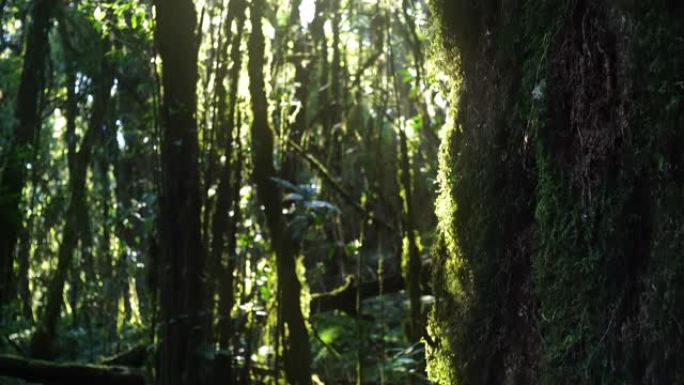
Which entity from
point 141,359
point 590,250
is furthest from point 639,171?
point 141,359

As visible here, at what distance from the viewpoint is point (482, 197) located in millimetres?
2775

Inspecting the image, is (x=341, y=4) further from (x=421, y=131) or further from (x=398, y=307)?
(x=398, y=307)

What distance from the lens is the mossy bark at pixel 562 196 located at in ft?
6.23

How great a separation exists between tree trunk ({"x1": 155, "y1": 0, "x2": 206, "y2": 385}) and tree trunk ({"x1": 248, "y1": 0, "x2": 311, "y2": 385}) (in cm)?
39

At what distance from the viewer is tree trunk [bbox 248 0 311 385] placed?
211 inches

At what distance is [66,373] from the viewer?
20.7 feet

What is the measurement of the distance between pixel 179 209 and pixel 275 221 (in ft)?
2.25

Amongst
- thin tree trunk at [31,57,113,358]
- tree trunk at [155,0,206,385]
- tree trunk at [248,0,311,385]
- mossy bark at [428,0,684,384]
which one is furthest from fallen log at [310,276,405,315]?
mossy bark at [428,0,684,384]

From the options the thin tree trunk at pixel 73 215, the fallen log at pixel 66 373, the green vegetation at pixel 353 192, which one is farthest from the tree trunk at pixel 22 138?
the fallen log at pixel 66 373

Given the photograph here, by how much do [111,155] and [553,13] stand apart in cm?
685

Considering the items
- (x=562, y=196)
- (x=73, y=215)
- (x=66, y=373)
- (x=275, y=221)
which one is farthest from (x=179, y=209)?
(x=73, y=215)

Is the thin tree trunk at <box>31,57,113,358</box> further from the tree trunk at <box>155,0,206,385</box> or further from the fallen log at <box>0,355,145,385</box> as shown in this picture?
the tree trunk at <box>155,0,206,385</box>

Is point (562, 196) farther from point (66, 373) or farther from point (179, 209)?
point (66, 373)

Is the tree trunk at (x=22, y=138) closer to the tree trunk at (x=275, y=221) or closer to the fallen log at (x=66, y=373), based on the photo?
the fallen log at (x=66, y=373)
